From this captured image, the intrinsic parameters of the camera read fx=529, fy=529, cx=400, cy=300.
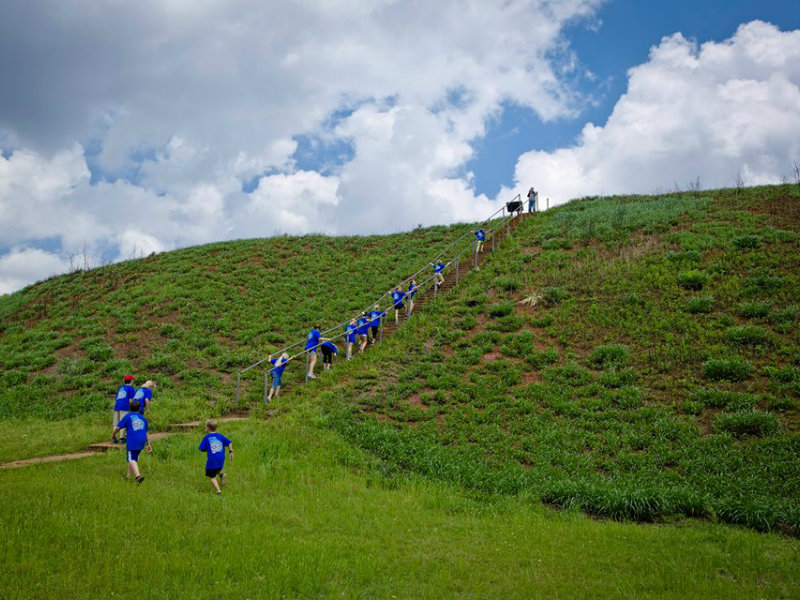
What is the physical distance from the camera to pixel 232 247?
3259 cm

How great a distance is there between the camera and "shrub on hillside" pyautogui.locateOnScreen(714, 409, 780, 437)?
35.1ft

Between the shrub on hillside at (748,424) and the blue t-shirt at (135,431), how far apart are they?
447 inches

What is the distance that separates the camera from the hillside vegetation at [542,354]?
1034cm

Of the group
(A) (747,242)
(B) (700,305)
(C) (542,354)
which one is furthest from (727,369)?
(A) (747,242)

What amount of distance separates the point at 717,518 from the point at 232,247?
29436 mm

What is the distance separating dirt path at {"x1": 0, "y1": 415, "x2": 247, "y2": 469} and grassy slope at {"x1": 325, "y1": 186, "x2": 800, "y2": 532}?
3.49m

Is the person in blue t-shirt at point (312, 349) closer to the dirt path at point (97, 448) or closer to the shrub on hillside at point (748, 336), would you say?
the dirt path at point (97, 448)

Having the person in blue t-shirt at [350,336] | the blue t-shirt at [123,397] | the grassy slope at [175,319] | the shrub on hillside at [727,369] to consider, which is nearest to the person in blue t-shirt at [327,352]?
the person in blue t-shirt at [350,336]

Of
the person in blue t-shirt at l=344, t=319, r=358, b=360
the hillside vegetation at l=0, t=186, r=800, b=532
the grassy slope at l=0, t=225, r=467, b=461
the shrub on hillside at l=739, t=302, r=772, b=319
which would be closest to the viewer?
the hillside vegetation at l=0, t=186, r=800, b=532

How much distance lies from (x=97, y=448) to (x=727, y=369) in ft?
48.7

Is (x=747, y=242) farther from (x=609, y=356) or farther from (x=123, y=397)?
(x=123, y=397)

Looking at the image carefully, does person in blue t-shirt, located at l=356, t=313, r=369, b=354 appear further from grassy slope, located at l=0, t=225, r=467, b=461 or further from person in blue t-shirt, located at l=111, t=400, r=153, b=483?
person in blue t-shirt, located at l=111, t=400, r=153, b=483

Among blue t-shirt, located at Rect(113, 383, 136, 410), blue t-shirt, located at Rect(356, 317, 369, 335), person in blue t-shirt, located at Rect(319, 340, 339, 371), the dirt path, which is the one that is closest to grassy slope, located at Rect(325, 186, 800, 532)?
blue t-shirt, located at Rect(356, 317, 369, 335)

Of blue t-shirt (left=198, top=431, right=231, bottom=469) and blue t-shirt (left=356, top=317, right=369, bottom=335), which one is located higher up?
blue t-shirt (left=356, top=317, right=369, bottom=335)
